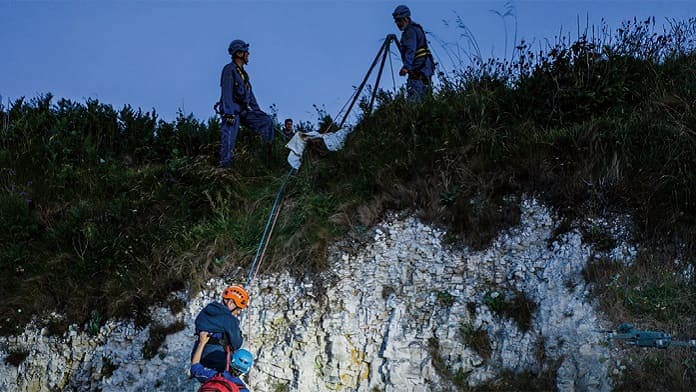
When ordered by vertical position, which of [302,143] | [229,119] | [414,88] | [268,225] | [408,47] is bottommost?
[268,225]

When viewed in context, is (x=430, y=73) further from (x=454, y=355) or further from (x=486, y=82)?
(x=454, y=355)

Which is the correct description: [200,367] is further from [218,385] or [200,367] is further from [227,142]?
[227,142]

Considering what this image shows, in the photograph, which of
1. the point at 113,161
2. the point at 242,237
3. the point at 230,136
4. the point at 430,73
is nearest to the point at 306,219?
the point at 242,237

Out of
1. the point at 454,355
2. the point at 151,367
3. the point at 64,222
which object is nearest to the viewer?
the point at 454,355

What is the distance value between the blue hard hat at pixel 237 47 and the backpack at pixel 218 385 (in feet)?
20.3

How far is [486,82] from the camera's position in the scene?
444 inches

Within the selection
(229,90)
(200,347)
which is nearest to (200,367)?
(200,347)

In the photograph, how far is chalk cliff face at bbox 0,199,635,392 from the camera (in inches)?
→ 299

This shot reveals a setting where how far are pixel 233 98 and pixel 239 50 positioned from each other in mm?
748

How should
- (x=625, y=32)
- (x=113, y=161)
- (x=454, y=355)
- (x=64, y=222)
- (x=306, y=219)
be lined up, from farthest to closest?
(x=113, y=161) → (x=625, y=32) → (x=64, y=222) → (x=306, y=219) → (x=454, y=355)

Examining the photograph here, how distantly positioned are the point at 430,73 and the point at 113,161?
17.6 ft

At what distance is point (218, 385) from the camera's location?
20.0 feet

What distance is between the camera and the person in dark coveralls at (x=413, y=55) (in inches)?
439

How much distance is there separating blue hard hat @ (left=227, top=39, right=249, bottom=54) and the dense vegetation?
1.50m
